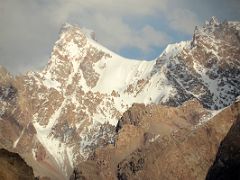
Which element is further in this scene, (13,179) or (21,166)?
(21,166)

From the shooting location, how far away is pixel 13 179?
88.6 meters

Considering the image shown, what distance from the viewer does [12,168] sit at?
91.2m

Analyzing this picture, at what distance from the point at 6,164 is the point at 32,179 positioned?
Result: 229 inches

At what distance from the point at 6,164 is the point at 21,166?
461cm

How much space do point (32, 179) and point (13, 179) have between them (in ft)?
20.5

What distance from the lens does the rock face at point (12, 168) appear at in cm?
8774

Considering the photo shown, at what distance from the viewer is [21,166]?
3728 inches

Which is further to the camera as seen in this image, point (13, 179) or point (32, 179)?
point (32, 179)

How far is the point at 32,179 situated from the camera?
310 ft

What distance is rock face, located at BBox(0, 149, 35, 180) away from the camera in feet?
288

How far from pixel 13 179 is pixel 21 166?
6156mm

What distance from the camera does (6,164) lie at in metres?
90.4

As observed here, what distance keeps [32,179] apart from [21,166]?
2.47 metres
